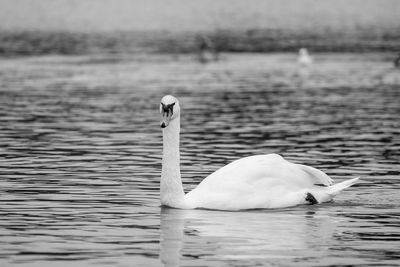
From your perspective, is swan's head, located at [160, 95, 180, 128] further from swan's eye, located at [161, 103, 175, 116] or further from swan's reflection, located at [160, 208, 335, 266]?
swan's reflection, located at [160, 208, 335, 266]

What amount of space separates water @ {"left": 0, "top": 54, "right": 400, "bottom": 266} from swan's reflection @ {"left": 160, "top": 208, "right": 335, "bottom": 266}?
3 centimetres

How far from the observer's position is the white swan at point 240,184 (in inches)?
614

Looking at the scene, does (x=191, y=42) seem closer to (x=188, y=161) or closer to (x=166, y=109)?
(x=188, y=161)

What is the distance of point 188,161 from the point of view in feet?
68.4

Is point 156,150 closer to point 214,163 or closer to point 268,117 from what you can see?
point 214,163

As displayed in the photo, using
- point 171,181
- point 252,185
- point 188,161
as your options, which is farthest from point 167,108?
point 188,161

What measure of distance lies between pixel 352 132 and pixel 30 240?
13.3 metres

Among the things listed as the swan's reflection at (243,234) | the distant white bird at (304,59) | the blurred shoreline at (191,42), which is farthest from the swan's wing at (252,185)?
the blurred shoreline at (191,42)

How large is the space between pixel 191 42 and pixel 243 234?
207 feet

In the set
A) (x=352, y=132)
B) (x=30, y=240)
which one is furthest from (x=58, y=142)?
(x=30, y=240)

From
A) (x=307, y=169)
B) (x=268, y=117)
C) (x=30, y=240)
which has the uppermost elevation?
(x=268, y=117)

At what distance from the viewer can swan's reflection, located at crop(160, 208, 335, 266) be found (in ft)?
41.6

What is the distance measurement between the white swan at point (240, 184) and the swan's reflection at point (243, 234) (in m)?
0.15

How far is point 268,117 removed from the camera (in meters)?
29.4
